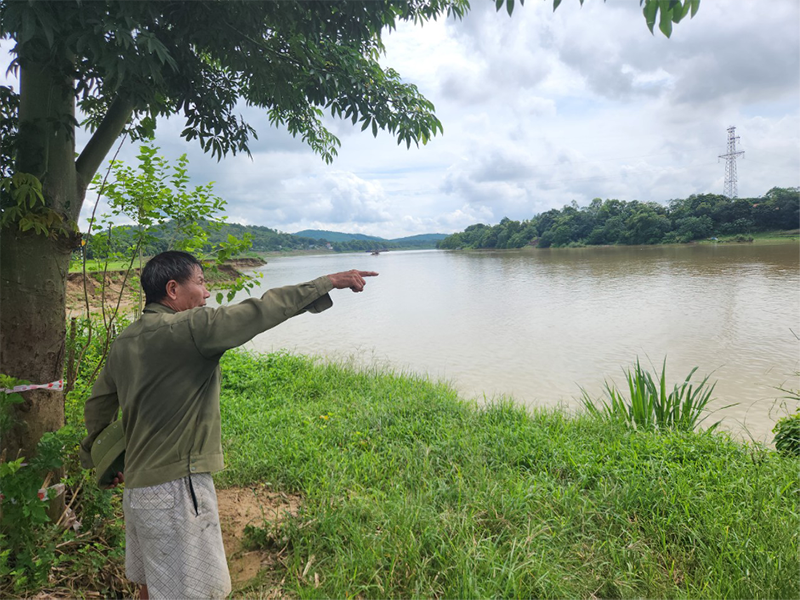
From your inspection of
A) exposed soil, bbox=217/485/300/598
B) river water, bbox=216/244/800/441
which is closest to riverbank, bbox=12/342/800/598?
exposed soil, bbox=217/485/300/598

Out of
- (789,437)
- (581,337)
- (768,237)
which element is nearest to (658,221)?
(768,237)

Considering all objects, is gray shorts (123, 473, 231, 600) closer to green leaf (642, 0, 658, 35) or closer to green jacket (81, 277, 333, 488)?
green jacket (81, 277, 333, 488)

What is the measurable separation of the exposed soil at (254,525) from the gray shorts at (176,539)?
1.97 ft

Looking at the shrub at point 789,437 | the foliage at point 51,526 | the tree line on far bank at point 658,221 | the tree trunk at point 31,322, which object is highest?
the tree line on far bank at point 658,221

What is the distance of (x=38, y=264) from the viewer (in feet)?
7.98

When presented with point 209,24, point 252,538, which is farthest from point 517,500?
point 209,24

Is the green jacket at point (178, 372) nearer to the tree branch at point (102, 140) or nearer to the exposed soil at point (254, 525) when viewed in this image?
the exposed soil at point (254, 525)

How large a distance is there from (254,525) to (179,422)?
152 cm

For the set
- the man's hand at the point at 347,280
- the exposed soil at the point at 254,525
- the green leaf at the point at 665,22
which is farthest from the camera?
the exposed soil at the point at 254,525

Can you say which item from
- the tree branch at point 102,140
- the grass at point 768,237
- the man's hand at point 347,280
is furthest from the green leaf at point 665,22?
the grass at point 768,237

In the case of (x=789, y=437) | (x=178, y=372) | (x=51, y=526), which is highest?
(x=178, y=372)

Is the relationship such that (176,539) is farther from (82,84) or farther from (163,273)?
(82,84)

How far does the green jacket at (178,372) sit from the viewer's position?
1677mm

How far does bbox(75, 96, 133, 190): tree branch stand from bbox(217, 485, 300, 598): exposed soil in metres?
2.27
